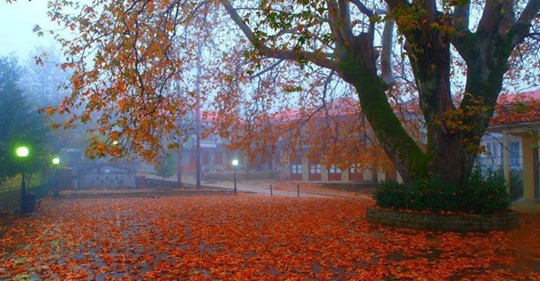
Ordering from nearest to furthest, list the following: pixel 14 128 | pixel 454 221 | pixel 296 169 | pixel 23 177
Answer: pixel 454 221, pixel 23 177, pixel 14 128, pixel 296 169

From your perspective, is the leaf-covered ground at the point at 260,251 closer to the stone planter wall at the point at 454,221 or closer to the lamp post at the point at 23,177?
the stone planter wall at the point at 454,221

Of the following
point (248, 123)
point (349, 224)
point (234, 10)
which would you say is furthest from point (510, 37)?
point (248, 123)

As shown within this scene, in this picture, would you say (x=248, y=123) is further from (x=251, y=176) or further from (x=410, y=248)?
(x=251, y=176)

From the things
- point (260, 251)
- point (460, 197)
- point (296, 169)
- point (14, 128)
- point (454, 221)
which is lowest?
point (260, 251)

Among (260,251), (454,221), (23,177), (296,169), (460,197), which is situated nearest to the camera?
(260,251)

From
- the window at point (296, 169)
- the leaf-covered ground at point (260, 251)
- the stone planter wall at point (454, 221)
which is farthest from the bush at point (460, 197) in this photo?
the window at point (296, 169)

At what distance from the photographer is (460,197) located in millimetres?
11844

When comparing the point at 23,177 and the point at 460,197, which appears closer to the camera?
the point at 460,197

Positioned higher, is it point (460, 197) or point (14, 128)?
point (14, 128)

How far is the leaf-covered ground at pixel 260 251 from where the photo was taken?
7.41 metres

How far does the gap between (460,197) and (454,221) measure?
0.73m

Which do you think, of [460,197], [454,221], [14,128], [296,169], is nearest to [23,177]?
[14,128]

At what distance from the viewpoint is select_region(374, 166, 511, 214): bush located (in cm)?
1172

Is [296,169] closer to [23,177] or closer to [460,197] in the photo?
[23,177]
